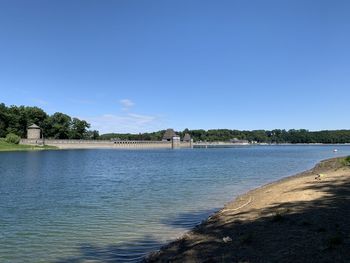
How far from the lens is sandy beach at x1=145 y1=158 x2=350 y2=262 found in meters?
10.8

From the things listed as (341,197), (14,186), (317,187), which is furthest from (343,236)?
(14,186)

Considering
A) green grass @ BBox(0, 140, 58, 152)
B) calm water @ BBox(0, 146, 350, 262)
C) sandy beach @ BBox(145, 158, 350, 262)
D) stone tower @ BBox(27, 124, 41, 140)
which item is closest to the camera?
sandy beach @ BBox(145, 158, 350, 262)

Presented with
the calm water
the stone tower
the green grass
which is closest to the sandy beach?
the calm water

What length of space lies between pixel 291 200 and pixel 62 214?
12978mm

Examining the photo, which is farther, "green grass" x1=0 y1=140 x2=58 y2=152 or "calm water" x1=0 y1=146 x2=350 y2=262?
"green grass" x1=0 y1=140 x2=58 y2=152

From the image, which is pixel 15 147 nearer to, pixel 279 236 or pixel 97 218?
pixel 97 218

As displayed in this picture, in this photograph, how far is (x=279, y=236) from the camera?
41.1ft

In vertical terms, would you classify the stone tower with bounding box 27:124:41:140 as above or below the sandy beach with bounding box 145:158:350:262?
above

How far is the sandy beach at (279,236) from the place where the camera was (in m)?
10.8

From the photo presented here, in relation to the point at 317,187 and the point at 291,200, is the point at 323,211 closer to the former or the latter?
the point at 291,200

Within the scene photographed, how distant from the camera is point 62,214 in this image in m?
24.6

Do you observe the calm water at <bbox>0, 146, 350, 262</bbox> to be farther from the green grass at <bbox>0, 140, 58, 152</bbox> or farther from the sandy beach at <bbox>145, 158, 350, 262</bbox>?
the green grass at <bbox>0, 140, 58, 152</bbox>

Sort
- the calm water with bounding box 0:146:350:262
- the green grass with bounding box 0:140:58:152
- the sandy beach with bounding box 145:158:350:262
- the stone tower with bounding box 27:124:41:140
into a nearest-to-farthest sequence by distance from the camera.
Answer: the sandy beach with bounding box 145:158:350:262 < the calm water with bounding box 0:146:350:262 < the green grass with bounding box 0:140:58:152 < the stone tower with bounding box 27:124:41:140

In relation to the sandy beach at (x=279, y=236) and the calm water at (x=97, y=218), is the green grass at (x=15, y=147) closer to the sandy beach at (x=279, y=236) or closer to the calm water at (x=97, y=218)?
the calm water at (x=97, y=218)
